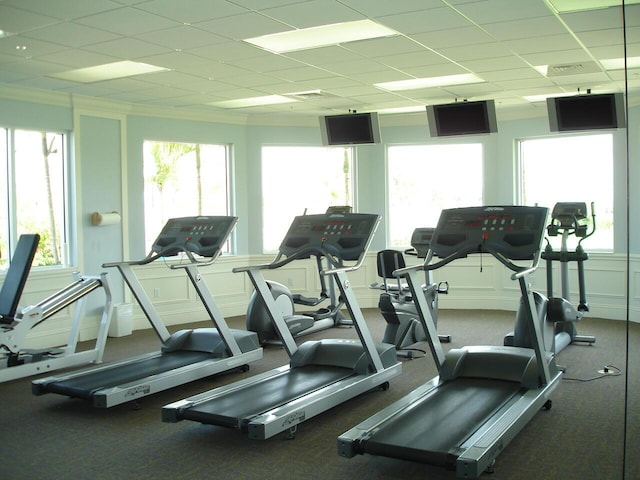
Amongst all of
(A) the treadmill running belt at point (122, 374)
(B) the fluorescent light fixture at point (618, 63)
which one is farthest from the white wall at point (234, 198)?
(A) the treadmill running belt at point (122, 374)

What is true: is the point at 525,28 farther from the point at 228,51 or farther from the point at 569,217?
the point at 569,217

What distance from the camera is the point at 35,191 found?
723 centimetres

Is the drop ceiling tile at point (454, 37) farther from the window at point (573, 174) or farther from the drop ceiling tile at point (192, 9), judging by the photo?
the window at point (573, 174)

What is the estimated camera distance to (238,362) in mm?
5766

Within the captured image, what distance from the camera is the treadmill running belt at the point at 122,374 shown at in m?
4.79

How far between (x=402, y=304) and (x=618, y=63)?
3.11m

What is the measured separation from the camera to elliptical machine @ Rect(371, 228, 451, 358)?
21.1 ft

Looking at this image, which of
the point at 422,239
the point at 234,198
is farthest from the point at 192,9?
the point at 234,198

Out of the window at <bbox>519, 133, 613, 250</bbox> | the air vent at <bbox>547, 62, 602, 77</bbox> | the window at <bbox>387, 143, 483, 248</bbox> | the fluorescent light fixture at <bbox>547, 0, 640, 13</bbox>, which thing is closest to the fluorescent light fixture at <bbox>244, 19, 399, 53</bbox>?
the fluorescent light fixture at <bbox>547, 0, 640, 13</bbox>

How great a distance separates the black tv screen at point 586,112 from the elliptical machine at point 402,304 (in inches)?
74.7

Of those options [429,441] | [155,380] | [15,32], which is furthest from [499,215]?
[15,32]

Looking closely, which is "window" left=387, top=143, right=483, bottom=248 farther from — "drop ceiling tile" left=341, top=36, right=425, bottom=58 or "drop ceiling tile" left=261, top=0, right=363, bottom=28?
"drop ceiling tile" left=261, top=0, right=363, bottom=28

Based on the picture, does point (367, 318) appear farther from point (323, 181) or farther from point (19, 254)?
point (19, 254)

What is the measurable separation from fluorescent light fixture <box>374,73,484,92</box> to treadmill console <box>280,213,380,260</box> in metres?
2.28
